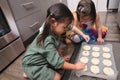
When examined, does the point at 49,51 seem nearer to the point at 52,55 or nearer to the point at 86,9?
the point at 52,55

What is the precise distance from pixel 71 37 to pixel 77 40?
0.19 ft

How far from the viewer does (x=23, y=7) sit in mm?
957

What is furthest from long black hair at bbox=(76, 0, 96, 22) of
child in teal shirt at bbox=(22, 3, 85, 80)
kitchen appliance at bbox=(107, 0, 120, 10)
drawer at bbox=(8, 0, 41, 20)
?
kitchen appliance at bbox=(107, 0, 120, 10)

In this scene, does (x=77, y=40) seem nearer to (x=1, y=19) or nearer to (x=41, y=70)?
(x=41, y=70)

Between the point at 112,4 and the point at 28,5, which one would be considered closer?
the point at 28,5

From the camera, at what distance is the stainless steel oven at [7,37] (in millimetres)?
774

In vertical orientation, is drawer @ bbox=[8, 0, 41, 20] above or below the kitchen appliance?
above

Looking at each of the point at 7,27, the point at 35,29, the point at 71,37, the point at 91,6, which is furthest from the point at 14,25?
the point at 91,6

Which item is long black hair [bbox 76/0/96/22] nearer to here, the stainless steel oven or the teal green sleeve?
the teal green sleeve

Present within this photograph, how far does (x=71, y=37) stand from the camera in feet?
3.06

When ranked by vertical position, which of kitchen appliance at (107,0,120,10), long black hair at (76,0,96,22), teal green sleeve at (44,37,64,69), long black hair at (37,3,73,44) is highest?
long black hair at (37,3,73,44)

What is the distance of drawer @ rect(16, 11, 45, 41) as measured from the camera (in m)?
0.95

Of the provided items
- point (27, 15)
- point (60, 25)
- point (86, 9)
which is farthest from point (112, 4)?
point (60, 25)

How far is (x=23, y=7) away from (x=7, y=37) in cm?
30
